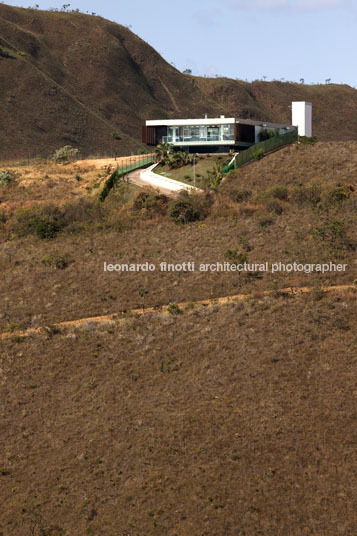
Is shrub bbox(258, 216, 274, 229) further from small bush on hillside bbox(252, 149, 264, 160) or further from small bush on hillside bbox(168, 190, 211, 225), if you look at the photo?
small bush on hillside bbox(252, 149, 264, 160)

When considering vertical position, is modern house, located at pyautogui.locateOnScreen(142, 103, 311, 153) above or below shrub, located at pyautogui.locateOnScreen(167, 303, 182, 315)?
above

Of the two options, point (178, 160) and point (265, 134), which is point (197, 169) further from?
point (265, 134)

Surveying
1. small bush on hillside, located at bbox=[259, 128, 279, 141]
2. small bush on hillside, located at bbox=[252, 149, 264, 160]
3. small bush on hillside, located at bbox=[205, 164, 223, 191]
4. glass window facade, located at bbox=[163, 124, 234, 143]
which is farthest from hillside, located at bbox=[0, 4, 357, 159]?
small bush on hillside, located at bbox=[205, 164, 223, 191]

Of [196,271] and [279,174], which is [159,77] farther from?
[196,271]

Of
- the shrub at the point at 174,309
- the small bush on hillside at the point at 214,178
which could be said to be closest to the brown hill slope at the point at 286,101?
the small bush on hillside at the point at 214,178

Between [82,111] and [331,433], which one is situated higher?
[82,111]

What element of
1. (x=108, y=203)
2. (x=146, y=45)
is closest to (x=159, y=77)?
(x=146, y=45)

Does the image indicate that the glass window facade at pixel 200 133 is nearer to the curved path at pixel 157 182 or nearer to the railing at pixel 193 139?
the railing at pixel 193 139
